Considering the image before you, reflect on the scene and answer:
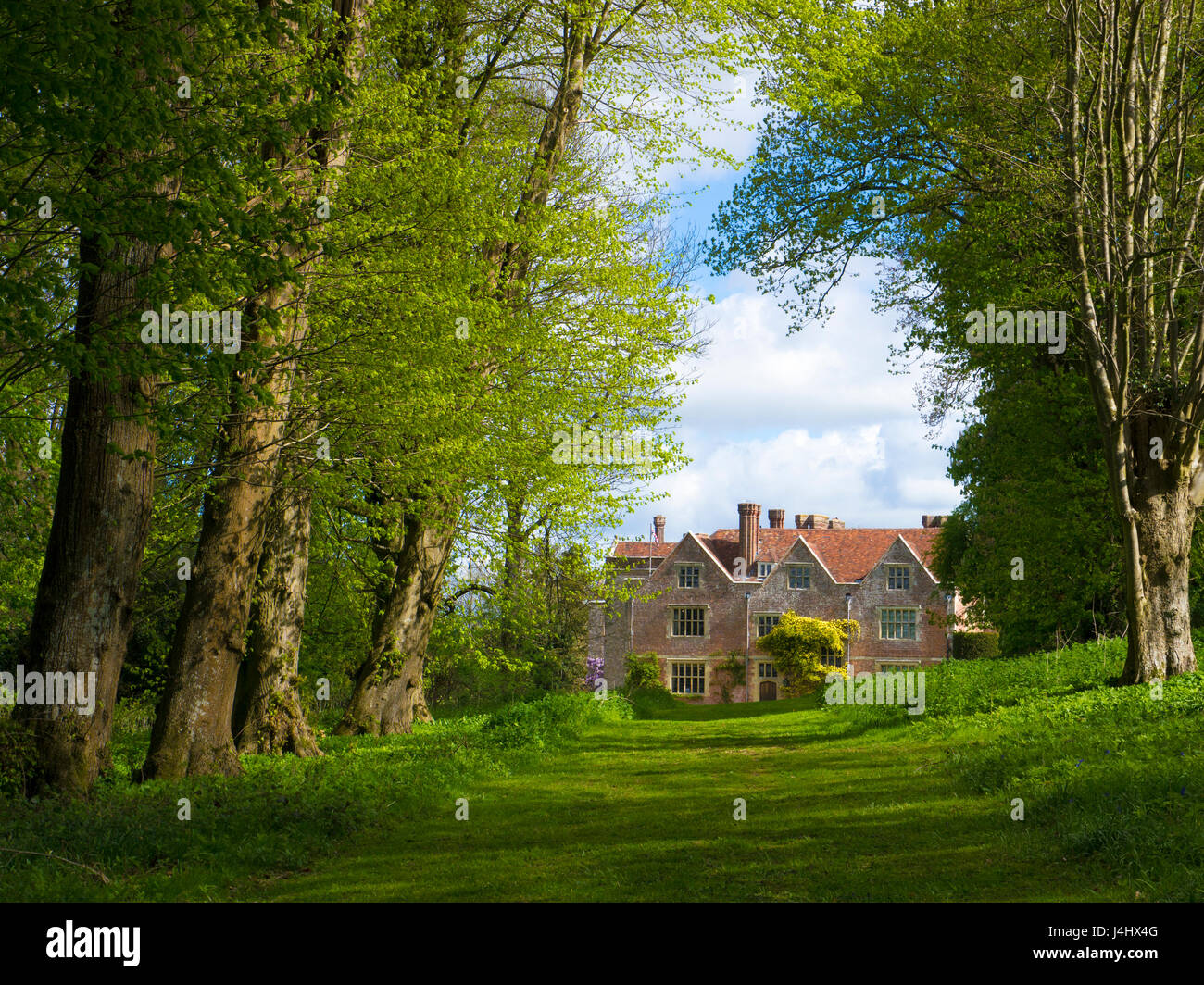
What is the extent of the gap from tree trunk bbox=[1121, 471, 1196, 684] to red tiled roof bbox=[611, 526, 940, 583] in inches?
1449

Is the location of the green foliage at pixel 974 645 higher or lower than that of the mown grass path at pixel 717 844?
lower

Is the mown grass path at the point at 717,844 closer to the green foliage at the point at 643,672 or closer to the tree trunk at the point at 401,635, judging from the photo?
the tree trunk at the point at 401,635

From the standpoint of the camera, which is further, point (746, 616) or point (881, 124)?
point (746, 616)

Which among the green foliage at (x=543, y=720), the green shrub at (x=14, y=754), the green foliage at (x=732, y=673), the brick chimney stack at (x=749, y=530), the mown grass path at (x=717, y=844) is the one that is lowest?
the green foliage at (x=732, y=673)

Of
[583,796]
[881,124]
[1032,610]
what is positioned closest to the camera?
[583,796]

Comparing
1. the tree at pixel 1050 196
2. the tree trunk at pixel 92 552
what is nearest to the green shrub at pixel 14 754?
the tree trunk at pixel 92 552

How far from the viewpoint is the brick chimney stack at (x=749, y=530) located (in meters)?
53.6

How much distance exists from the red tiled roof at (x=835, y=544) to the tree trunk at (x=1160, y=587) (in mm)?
36798

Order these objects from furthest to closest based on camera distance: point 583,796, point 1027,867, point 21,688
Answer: point 583,796
point 21,688
point 1027,867

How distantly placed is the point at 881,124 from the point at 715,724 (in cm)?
1289

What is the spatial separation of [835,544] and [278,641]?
4297 centimetres

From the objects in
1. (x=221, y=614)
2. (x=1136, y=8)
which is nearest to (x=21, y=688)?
(x=221, y=614)
